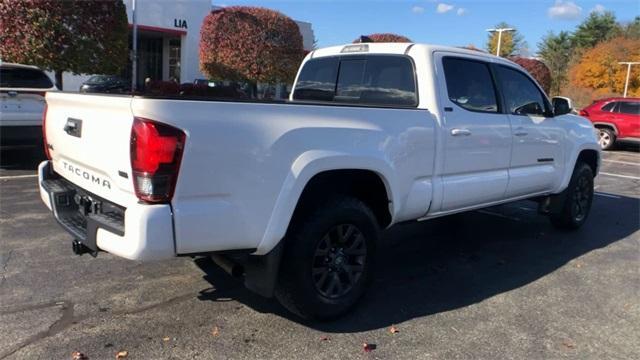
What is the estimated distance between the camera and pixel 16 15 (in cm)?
1165

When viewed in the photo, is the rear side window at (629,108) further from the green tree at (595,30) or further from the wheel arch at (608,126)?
the green tree at (595,30)

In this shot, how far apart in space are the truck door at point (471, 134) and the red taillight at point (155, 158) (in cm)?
233

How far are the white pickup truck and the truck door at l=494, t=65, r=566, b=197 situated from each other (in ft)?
0.08

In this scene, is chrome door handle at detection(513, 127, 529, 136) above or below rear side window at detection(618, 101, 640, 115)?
above

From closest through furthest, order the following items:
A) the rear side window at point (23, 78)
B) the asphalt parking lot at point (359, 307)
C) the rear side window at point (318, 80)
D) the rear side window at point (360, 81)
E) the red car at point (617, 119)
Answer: the asphalt parking lot at point (359, 307) → the rear side window at point (360, 81) → the rear side window at point (318, 80) → the rear side window at point (23, 78) → the red car at point (617, 119)

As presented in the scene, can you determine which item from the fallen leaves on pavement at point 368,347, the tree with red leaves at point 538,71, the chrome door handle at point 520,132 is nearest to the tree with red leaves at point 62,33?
the chrome door handle at point 520,132

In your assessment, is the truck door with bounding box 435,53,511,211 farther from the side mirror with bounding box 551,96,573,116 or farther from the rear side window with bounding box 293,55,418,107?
the side mirror with bounding box 551,96,573,116

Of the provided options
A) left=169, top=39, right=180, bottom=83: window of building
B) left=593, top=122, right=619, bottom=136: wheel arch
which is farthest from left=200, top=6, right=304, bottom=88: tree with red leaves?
left=169, top=39, right=180, bottom=83: window of building

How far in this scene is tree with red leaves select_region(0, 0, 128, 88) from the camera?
38.3ft

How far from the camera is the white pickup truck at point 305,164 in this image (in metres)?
2.83

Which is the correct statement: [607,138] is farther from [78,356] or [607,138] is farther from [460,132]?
[78,356]

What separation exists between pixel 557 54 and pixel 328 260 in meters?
73.6

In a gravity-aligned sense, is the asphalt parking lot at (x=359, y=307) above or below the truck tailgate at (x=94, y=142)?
below

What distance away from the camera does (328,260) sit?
12.1 feet
